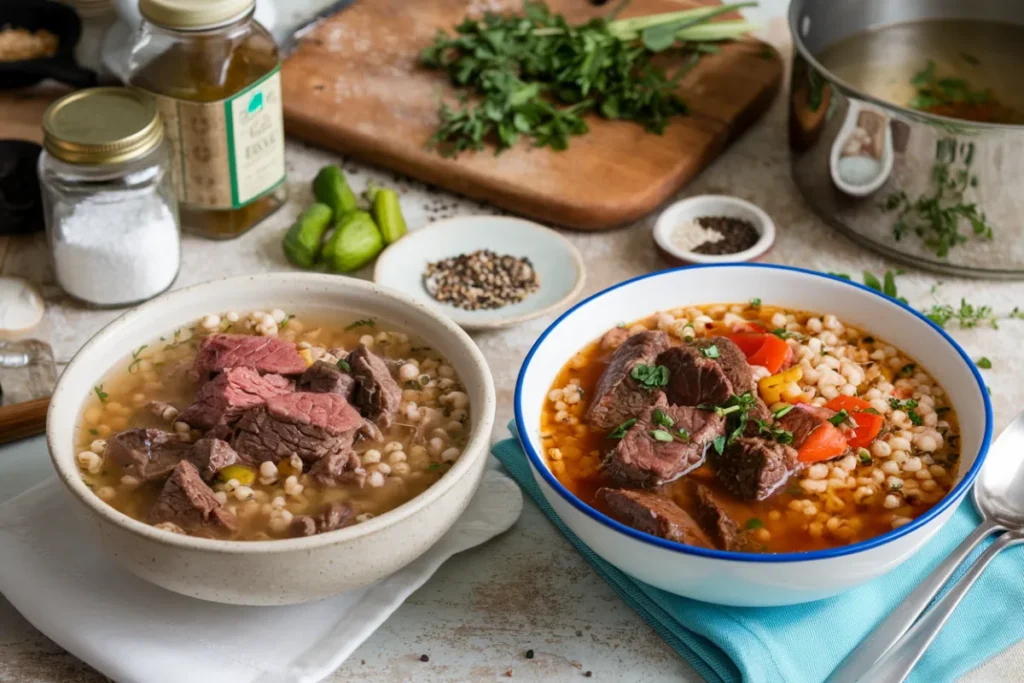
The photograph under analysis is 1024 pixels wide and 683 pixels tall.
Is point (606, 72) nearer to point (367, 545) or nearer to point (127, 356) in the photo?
point (127, 356)

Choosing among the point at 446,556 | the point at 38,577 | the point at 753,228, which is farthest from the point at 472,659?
the point at 753,228

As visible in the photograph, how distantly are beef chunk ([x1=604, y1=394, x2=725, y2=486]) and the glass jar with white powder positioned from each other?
1.55 metres

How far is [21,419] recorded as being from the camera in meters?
2.79

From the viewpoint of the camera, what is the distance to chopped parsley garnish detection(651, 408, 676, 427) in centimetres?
250

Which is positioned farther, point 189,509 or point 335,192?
point 335,192

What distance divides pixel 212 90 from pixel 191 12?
0.80ft

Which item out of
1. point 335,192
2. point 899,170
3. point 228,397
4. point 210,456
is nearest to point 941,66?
point 899,170

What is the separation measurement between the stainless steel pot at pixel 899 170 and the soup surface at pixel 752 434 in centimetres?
69

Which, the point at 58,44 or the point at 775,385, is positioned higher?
the point at 775,385

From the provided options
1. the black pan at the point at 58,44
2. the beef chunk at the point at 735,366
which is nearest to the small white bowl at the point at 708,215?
the beef chunk at the point at 735,366

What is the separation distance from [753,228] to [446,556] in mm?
1668

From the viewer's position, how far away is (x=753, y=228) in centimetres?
365

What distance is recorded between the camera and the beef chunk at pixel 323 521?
223cm

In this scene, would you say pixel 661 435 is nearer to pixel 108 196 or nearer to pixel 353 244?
pixel 353 244
